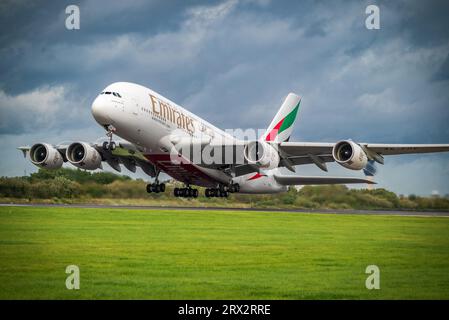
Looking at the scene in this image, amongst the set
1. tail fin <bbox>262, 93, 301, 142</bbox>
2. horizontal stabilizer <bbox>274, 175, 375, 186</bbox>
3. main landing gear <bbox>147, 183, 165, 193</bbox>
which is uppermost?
tail fin <bbox>262, 93, 301, 142</bbox>

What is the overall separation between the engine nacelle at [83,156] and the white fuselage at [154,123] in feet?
12.8

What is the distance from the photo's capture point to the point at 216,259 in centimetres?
1684

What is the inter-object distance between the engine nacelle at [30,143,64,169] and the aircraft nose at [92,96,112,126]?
9.42 meters

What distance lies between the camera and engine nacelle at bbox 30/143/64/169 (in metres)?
38.1

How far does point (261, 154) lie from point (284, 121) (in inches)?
450

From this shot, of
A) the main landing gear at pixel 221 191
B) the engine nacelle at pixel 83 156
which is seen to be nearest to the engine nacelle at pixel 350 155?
the main landing gear at pixel 221 191

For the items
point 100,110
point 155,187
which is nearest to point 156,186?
point 155,187

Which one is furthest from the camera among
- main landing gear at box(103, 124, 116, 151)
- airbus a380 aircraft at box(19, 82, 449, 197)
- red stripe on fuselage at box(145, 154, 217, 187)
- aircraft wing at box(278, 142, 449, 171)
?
red stripe on fuselage at box(145, 154, 217, 187)

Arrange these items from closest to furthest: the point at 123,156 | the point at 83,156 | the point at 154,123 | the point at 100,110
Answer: the point at 100,110 → the point at 154,123 → the point at 83,156 → the point at 123,156

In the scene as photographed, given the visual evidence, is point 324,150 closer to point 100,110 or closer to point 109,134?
point 109,134

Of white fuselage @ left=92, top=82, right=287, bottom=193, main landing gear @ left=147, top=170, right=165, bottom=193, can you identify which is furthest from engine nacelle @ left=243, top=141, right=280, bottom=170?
main landing gear @ left=147, top=170, right=165, bottom=193

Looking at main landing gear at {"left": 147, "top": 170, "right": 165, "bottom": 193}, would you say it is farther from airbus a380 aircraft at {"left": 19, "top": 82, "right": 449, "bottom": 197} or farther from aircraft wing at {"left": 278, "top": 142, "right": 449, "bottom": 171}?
aircraft wing at {"left": 278, "top": 142, "right": 449, "bottom": 171}

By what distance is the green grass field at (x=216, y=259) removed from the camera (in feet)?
43.3
